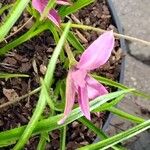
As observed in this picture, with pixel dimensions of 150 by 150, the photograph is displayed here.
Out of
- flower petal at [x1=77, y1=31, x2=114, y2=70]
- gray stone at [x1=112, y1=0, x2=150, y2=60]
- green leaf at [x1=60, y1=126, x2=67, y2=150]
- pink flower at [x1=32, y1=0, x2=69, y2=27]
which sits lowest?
gray stone at [x1=112, y1=0, x2=150, y2=60]

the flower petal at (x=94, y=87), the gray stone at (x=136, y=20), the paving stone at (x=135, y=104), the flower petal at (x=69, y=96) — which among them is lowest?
the paving stone at (x=135, y=104)

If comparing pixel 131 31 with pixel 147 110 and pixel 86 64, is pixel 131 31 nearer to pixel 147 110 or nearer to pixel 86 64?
pixel 147 110

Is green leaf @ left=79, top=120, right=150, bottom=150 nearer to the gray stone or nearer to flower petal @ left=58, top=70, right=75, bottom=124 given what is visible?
flower petal @ left=58, top=70, right=75, bottom=124

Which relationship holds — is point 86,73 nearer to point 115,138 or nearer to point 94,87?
point 94,87

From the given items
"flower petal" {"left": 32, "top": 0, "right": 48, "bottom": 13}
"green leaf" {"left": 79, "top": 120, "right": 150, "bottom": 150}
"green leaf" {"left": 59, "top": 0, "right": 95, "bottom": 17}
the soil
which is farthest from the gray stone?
"flower petal" {"left": 32, "top": 0, "right": 48, "bottom": 13}

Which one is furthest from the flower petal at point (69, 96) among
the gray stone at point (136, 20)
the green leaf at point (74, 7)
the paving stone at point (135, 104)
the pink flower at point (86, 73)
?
the gray stone at point (136, 20)

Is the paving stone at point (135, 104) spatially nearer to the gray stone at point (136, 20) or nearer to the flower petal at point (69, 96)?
Answer: the gray stone at point (136, 20)

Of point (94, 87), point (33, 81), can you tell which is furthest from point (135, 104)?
point (94, 87)
